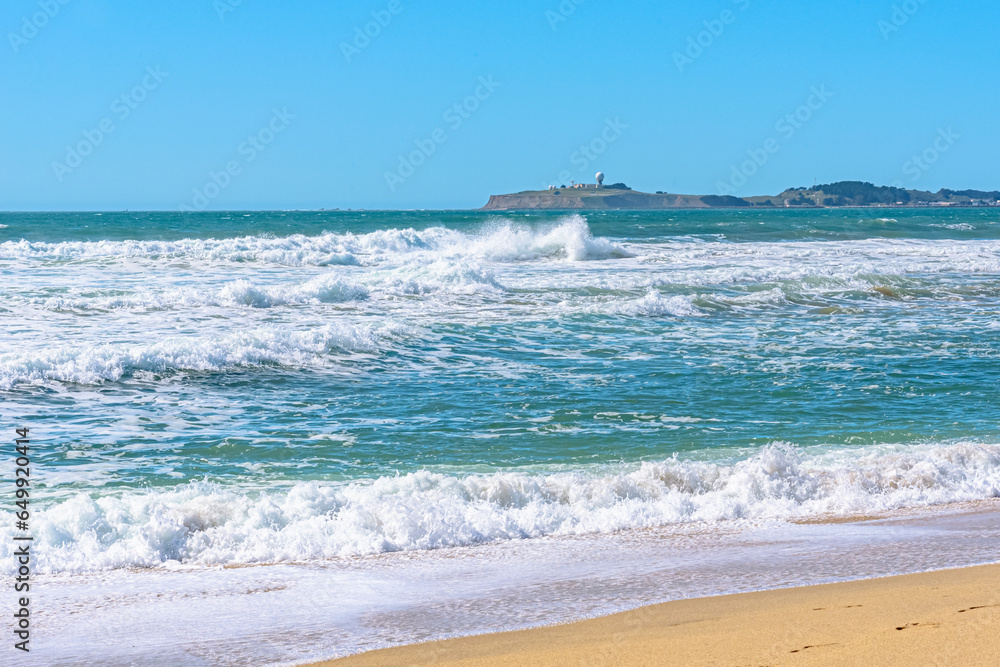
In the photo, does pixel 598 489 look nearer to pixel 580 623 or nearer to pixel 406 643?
pixel 580 623

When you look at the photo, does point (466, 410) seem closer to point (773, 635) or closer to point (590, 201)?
point (773, 635)

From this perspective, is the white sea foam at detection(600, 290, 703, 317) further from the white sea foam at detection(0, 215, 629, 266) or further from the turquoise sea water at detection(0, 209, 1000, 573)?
the white sea foam at detection(0, 215, 629, 266)

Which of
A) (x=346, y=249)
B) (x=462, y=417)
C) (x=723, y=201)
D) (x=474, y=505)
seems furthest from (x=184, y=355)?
(x=723, y=201)

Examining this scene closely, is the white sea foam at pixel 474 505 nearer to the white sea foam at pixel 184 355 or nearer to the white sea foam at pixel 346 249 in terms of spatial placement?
the white sea foam at pixel 184 355

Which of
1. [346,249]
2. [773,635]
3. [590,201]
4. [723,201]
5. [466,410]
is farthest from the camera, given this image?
[723,201]

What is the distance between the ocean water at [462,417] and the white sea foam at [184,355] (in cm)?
4

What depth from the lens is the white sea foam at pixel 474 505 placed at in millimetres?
5129

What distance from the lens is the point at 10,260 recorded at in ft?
88.9

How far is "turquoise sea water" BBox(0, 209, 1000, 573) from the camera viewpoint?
5617 millimetres

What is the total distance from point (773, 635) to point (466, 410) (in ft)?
17.3

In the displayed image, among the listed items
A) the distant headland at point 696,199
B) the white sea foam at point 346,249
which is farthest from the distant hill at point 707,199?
the white sea foam at point 346,249

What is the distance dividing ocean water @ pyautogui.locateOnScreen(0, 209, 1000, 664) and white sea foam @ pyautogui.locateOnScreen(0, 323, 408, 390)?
1.5 inches

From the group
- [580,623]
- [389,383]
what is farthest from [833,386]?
[580,623]

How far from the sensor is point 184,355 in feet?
34.9
